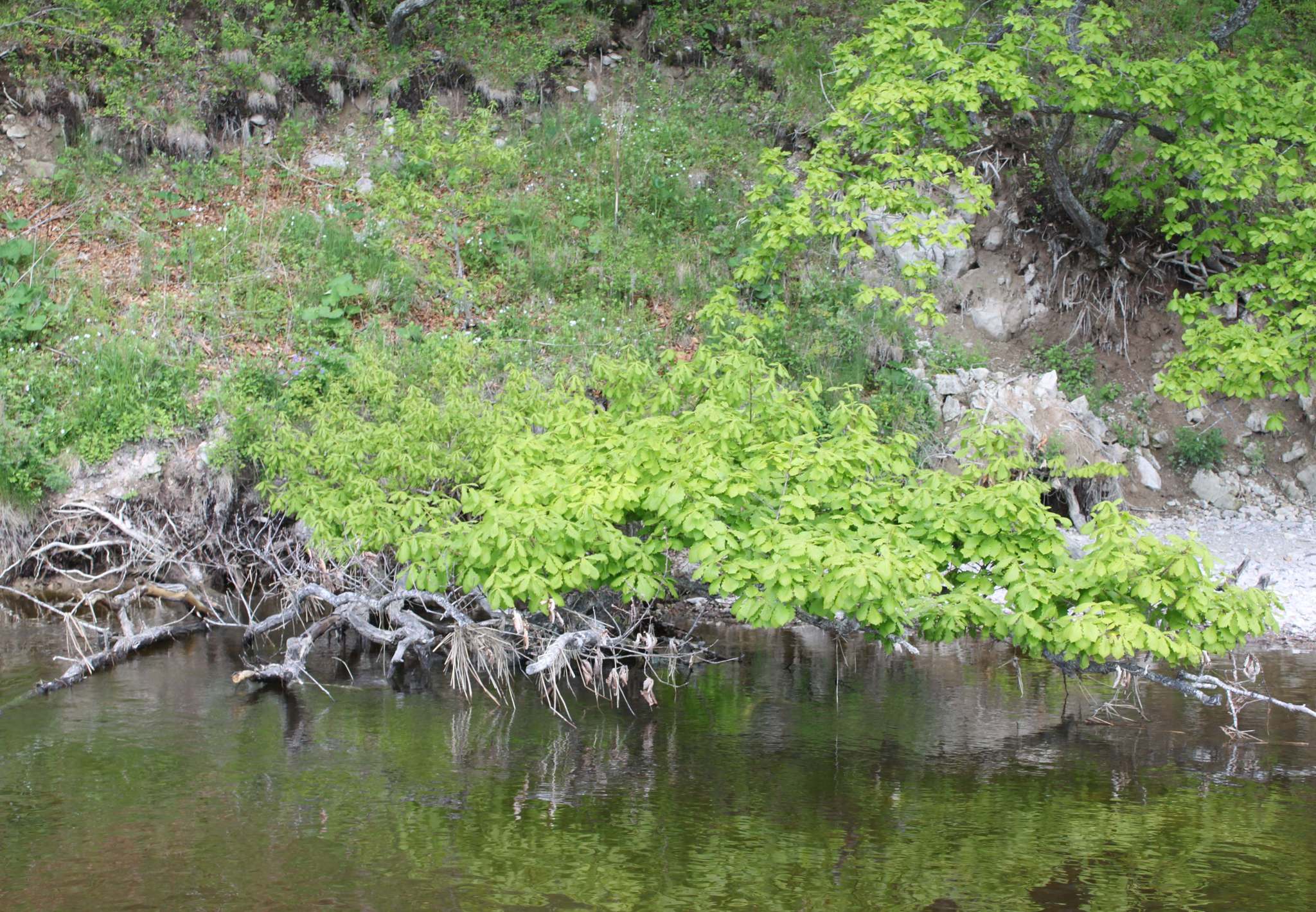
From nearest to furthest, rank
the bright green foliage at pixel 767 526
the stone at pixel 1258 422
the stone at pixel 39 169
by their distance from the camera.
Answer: the bright green foliage at pixel 767 526
the stone at pixel 1258 422
the stone at pixel 39 169

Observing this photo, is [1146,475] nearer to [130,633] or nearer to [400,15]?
[130,633]

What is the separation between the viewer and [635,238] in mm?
17016

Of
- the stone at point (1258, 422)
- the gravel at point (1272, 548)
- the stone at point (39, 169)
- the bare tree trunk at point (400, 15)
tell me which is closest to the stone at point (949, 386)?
the gravel at point (1272, 548)

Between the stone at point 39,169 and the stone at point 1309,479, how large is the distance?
722 inches

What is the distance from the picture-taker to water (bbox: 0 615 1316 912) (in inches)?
264

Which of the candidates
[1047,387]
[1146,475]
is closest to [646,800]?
[1047,387]

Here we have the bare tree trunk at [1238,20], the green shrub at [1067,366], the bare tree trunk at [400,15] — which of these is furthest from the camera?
the bare tree trunk at [400,15]

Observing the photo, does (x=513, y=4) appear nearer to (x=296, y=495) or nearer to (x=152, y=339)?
(x=152, y=339)

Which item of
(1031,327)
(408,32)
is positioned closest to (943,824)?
(1031,327)

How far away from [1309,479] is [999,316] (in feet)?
15.9

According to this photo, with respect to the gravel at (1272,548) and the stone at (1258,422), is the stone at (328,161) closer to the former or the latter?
the gravel at (1272,548)

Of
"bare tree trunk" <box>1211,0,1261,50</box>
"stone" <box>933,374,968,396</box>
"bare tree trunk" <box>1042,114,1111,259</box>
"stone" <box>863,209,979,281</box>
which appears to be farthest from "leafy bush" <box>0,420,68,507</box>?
"bare tree trunk" <box>1211,0,1261,50</box>

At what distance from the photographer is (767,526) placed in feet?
28.4

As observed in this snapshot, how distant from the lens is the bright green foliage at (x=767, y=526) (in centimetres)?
797
